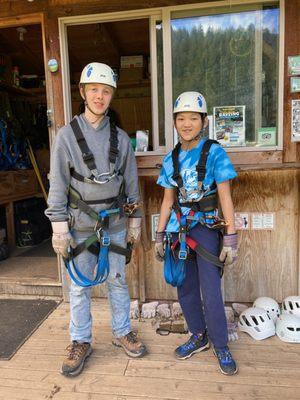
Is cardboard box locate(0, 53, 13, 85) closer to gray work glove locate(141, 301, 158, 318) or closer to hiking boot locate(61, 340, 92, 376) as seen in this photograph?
gray work glove locate(141, 301, 158, 318)

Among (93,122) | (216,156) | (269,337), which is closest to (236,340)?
(269,337)

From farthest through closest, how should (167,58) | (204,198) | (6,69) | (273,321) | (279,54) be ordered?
(6,69) < (167,58) < (279,54) < (273,321) < (204,198)

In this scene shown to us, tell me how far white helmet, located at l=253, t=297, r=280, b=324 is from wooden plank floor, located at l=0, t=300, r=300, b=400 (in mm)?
206

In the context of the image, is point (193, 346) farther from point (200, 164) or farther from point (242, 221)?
point (200, 164)

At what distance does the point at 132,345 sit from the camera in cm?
242

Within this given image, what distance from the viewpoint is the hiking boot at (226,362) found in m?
2.19

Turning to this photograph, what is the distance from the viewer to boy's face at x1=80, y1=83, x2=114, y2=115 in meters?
2.15

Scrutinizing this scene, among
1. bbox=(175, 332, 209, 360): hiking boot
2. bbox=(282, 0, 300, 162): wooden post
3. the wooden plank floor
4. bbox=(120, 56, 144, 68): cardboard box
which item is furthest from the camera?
bbox=(120, 56, 144, 68): cardboard box

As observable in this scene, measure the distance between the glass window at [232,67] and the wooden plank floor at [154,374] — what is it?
167 cm

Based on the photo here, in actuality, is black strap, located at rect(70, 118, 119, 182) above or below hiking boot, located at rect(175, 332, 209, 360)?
above

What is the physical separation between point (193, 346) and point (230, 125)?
1.80 m

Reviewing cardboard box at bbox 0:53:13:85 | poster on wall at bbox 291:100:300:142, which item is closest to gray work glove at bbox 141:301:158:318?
poster on wall at bbox 291:100:300:142

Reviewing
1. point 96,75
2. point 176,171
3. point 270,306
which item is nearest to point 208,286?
point 176,171

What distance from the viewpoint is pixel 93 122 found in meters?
2.22
